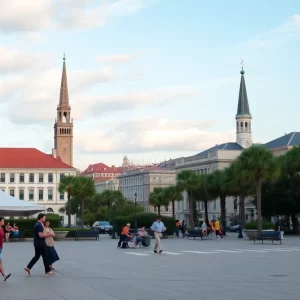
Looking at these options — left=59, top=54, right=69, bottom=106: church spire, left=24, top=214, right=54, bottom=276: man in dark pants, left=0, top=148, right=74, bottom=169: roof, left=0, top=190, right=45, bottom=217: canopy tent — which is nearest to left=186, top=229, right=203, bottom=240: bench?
left=0, top=190, right=45, bottom=217: canopy tent

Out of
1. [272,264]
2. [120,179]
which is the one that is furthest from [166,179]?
[272,264]

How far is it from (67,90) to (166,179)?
34784 millimetres

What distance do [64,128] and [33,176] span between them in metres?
28.4

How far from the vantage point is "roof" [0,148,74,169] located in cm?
12938

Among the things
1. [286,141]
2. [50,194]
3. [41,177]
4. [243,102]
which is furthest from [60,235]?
[243,102]

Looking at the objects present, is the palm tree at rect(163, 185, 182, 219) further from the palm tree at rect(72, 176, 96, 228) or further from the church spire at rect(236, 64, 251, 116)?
the church spire at rect(236, 64, 251, 116)

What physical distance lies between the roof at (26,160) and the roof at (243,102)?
39.5 m

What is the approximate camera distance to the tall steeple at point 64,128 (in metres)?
154

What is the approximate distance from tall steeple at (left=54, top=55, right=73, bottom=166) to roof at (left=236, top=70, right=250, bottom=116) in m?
39.1

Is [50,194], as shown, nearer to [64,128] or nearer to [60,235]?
[64,128]

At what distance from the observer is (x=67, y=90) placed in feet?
517

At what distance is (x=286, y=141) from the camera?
119625 mm

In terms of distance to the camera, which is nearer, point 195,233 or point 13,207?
point 13,207

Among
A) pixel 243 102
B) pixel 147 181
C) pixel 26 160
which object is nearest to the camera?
pixel 26 160
